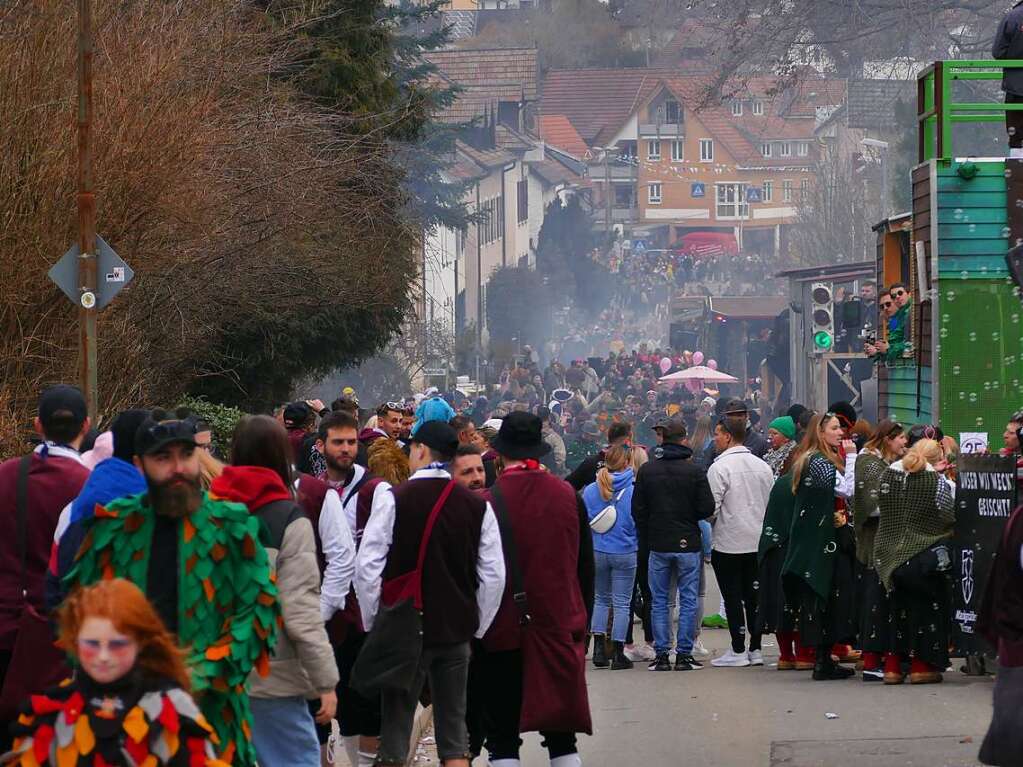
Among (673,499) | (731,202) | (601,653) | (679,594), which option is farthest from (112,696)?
(731,202)

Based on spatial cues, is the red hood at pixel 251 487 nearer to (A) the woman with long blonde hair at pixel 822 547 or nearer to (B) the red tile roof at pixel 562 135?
(A) the woman with long blonde hair at pixel 822 547

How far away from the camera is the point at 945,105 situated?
16.8 metres

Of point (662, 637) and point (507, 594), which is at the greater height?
point (507, 594)

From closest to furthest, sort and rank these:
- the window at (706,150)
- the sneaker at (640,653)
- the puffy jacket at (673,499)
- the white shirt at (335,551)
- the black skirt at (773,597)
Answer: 1. the white shirt at (335,551)
2. the black skirt at (773,597)
3. the puffy jacket at (673,499)
4. the sneaker at (640,653)
5. the window at (706,150)

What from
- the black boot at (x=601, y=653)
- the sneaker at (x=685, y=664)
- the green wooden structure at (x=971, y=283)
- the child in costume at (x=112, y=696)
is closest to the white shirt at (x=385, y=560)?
the child in costume at (x=112, y=696)

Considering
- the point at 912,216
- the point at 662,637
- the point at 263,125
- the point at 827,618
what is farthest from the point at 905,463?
the point at 263,125

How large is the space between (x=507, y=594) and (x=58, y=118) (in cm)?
1065

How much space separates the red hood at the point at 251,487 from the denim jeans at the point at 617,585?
6.82 m

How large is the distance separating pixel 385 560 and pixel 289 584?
1.36 m

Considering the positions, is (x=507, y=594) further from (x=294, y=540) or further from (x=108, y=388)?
(x=108, y=388)

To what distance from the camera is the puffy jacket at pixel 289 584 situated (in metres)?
6.01

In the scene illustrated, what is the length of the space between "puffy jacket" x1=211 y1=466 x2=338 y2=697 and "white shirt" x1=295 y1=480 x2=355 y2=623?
96 centimetres

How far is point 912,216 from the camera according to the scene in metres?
18.1

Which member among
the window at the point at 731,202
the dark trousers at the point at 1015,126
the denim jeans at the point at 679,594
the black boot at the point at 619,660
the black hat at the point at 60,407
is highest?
the window at the point at 731,202
